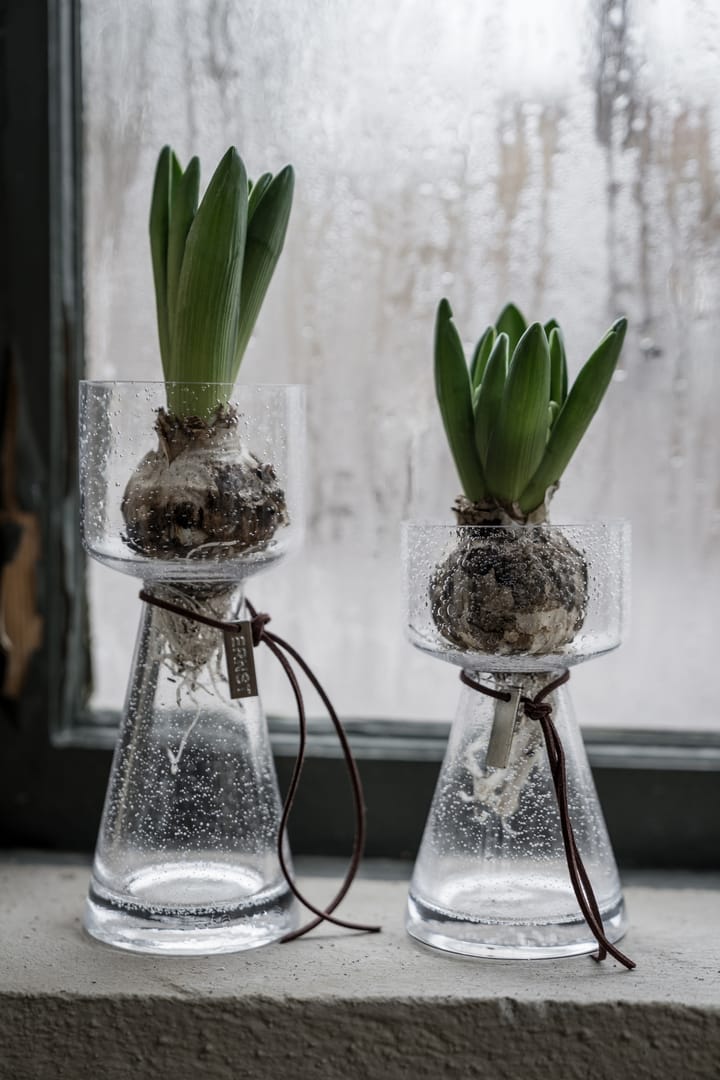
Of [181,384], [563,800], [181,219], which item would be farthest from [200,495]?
[563,800]

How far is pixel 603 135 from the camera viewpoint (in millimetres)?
877

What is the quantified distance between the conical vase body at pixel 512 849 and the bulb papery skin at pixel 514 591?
0.15ft

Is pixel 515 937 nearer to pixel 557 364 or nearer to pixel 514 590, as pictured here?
pixel 514 590

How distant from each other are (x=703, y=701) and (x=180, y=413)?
0.48m

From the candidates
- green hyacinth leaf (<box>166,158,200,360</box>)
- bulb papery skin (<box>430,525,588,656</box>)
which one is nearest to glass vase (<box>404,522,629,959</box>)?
bulb papery skin (<box>430,525,588,656</box>)

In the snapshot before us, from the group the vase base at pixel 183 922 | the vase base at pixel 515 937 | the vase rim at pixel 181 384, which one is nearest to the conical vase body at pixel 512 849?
the vase base at pixel 515 937

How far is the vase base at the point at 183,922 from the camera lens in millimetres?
716

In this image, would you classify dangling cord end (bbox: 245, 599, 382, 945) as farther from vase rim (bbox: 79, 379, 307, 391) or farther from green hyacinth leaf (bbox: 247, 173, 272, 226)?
green hyacinth leaf (bbox: 247, 173, 272, 226)

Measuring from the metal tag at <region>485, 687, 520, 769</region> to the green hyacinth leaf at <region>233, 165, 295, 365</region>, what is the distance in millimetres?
269

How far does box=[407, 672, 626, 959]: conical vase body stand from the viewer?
71cm

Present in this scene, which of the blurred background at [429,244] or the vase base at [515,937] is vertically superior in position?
the blurred background at [429,244]

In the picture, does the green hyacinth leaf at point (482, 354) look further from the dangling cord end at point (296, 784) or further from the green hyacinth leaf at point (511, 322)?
the dangling cord end at point (296, 784)

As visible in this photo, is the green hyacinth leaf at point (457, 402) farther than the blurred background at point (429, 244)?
No

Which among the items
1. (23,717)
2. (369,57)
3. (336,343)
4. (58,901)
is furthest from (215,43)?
(58,901)
